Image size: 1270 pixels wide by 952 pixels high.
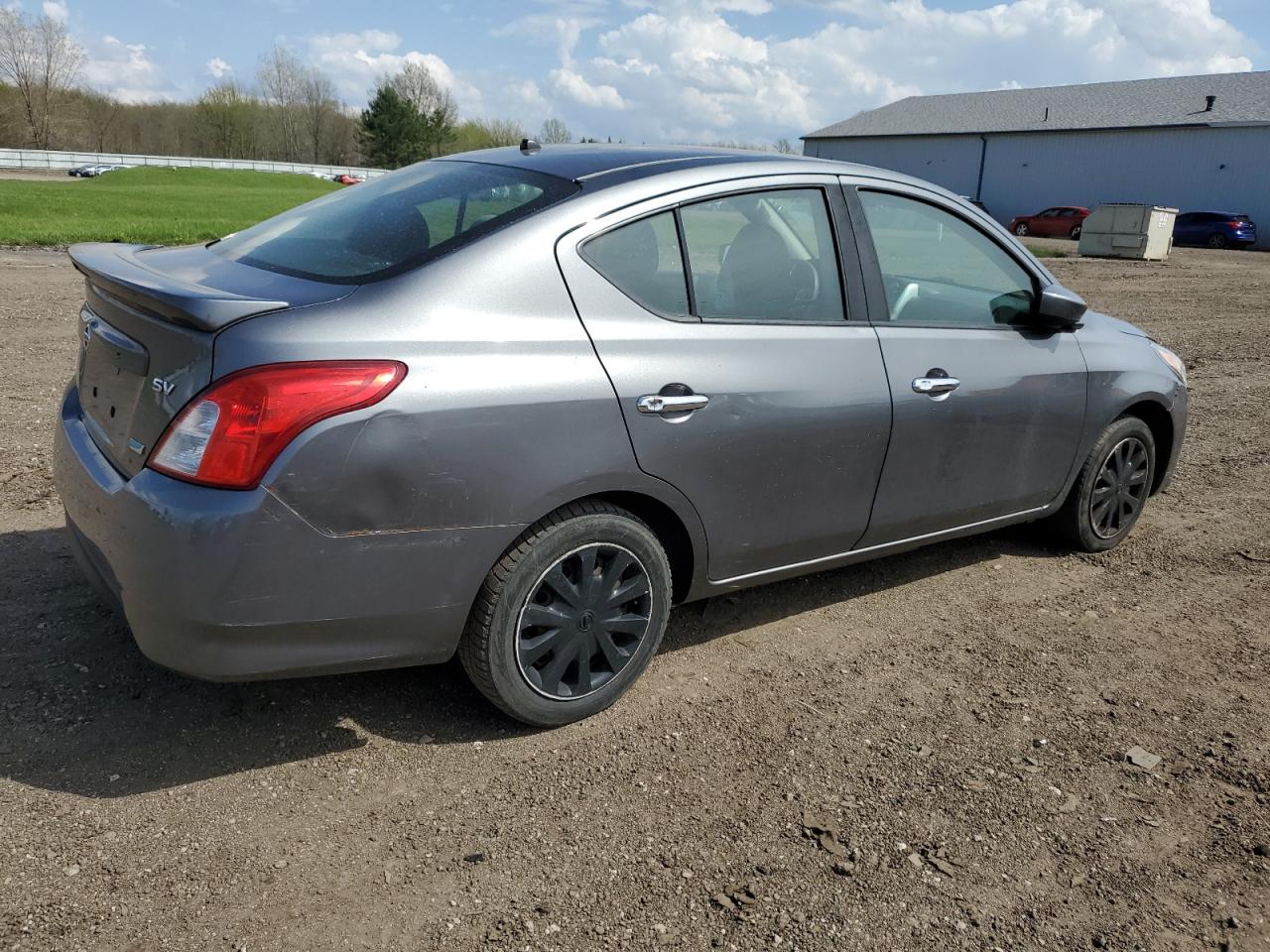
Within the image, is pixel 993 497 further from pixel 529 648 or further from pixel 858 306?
pixel 529 648

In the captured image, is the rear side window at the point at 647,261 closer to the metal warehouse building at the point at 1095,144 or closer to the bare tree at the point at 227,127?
the metal warehouse building at the point at 1095,144

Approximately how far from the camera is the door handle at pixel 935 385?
12.8 feet

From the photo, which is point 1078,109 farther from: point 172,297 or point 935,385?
point 172,297

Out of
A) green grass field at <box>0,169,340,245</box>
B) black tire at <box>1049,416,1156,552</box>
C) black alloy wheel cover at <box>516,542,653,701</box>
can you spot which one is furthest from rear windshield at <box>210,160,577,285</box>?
green grass field at <box>0,169,340,245</box>

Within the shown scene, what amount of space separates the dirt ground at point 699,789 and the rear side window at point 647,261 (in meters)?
1.37

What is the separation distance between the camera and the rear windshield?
3.09 m

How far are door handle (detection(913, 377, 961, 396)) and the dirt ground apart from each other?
3.31ft

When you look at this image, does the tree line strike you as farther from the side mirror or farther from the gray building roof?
the side mirror

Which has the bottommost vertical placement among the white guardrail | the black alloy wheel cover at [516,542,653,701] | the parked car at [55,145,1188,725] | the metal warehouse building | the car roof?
the black alloy wheel cover at [516,542,653,701]

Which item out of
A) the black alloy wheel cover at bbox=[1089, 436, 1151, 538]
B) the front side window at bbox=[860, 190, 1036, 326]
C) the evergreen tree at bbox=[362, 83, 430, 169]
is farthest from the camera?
the evergreen tree at bbox=[362, 83, 430, 169]

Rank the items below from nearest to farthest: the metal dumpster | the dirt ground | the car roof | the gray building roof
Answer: the dirt ground → the car roof → the metal dumpster → the gray building roof

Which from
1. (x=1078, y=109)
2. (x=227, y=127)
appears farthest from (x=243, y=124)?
(x=1078, y=109)

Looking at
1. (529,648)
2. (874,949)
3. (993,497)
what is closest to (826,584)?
(993,497)

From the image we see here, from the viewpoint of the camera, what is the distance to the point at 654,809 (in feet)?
9.77
